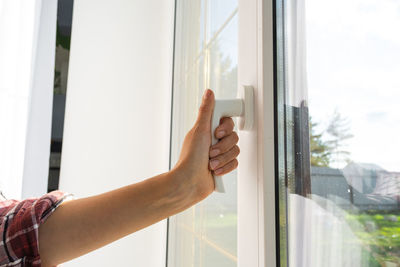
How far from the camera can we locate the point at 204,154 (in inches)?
20.5

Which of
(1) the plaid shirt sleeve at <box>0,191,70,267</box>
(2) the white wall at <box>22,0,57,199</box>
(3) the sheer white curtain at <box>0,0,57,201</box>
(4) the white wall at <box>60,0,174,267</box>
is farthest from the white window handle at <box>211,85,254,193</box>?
(2) the white wall at <box>22,0,57,199</box>

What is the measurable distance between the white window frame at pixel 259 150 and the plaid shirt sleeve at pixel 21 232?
13.3 inches

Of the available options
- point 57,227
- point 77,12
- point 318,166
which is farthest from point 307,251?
point 77,12

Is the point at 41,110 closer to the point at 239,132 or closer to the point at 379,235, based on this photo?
the point at 239,132

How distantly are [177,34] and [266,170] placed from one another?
3.95 ft

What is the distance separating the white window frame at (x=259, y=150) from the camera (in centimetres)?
45

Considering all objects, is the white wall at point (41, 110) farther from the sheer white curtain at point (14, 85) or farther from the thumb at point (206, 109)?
the thumb at point (206, 109)

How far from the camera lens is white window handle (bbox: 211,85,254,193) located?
48 centimetres

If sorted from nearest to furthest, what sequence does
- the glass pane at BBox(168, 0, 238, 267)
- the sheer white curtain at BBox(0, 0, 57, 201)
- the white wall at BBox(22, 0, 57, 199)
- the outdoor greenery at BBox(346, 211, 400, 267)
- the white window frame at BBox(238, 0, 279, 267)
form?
1. the outdoor greenery at BBox(346, 211, 400, 267)
2. the white window frame at BBox(238, 0, 279, 267)
3. the glass pane at BBox(168, 0, 238, 267)
4. the sheer white curtain at BBox(0, 0, 57, 201)
5. the white wall at BBox(22, 0, 57, 199)

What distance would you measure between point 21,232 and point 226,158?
0.35 meters

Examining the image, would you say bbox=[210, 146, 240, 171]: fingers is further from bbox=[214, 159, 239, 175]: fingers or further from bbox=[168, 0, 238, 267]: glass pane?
bbox=[168, 0, 238, 267]: glass pane

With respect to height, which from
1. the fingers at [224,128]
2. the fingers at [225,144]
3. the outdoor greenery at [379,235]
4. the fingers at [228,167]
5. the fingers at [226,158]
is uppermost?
the fingers at [224,128]

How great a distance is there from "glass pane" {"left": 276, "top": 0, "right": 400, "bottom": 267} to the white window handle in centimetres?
5

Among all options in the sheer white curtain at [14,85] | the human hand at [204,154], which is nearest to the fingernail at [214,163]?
the human hand at [204,154]
